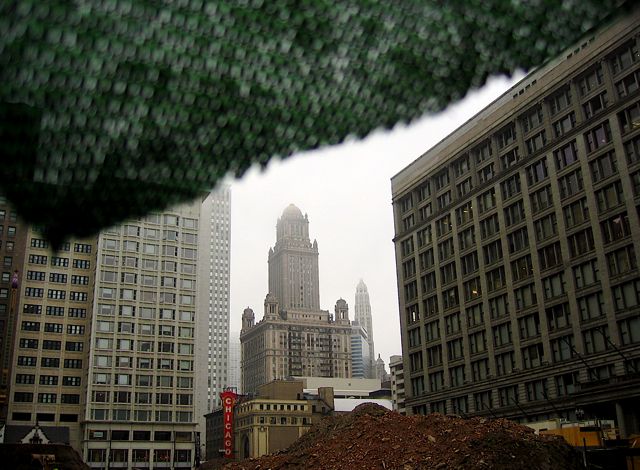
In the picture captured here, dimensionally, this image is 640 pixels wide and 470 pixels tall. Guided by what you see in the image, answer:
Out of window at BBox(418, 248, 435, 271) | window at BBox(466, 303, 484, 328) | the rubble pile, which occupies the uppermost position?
window at BBox(418, 248, 435, 271)

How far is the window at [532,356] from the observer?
5622cm

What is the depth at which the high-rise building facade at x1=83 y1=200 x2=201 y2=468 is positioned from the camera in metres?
79.3

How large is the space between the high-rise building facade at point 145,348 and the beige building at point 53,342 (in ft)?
9.45

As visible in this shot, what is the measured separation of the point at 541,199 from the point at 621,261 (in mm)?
10868

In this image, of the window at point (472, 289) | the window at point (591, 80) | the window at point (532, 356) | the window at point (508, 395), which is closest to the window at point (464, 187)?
the window at point (472, 289)

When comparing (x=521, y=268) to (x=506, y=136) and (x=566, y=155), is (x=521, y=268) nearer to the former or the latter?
(x=566, y=155)

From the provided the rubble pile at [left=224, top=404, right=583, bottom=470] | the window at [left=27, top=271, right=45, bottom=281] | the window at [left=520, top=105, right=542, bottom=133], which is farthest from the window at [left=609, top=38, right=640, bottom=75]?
the window at [left=27, top=271, right=45, bottom=281]

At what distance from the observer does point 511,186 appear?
62062 millimetres

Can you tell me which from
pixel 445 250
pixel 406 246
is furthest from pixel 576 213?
pixel 406 246

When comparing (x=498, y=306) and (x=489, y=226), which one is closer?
(x=498, y=306)

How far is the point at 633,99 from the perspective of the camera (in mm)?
49281

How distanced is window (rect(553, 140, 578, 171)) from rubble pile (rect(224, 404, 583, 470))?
120 feet

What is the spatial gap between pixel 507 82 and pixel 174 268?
280 ft

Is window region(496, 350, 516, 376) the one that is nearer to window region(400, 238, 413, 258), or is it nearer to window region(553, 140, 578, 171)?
window region(553, 140, 578, 171)
